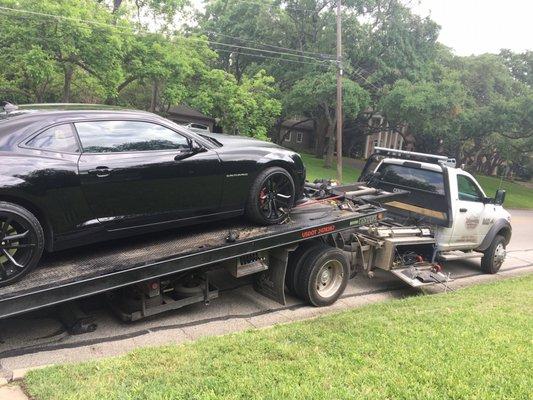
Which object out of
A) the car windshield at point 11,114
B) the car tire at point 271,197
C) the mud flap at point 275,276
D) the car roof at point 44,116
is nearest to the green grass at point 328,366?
the mud flap at point 275,276

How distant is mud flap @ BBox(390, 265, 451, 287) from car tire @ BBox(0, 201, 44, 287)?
5168 millimetres

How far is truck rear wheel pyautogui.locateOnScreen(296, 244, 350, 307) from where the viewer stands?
20.6 feet

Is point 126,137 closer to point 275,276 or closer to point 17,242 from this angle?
point 17,242

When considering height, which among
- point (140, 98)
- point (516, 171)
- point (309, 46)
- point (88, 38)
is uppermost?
point (309, 46)

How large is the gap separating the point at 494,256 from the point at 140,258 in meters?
7.20

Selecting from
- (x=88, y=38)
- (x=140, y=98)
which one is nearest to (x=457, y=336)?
(x=88, y=38)

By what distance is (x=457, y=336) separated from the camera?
477 cm

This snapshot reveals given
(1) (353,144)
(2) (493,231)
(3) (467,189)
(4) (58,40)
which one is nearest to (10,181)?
(3) (467,189)

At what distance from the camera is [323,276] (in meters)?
6.65

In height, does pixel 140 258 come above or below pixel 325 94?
below

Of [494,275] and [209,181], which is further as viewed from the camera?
[494,275]

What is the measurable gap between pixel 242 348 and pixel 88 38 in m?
15.8

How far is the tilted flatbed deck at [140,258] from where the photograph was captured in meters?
3.99

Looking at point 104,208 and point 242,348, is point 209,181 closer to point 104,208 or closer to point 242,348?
point 104,208
